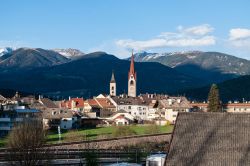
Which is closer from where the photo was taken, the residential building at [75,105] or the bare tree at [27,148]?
the bare tree at [27,148]

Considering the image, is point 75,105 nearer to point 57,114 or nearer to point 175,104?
point 175,104

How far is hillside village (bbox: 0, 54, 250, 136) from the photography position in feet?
358

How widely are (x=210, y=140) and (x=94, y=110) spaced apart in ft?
431

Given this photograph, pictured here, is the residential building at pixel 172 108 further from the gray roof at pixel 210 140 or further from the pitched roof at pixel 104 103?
the gray roof at pixel 210 140

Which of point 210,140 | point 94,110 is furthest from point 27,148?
point 94,110

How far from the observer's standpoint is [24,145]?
42.8 m

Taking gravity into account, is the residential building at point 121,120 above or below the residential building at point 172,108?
below

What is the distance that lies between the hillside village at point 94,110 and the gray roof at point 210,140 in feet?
220

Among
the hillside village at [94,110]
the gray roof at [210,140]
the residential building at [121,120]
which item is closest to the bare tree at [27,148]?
the gray roof at [210,140]

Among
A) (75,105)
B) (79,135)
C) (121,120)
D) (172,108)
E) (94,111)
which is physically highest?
(75,105)

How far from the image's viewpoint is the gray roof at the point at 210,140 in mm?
27109

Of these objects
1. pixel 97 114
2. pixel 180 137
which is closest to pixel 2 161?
pixel 180 137

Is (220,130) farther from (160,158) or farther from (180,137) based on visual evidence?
(160,158)

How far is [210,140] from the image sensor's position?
28016 millimetres
